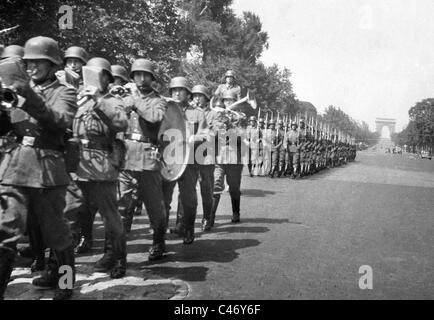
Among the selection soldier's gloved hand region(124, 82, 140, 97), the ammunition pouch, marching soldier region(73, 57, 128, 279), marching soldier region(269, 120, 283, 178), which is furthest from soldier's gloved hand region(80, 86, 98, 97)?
marching soldier region(269, 120, 283, 178)

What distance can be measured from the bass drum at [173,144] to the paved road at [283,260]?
1.04 m

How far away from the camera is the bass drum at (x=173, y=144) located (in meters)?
5.80

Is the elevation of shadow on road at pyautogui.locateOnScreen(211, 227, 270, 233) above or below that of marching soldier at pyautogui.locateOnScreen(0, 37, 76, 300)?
below

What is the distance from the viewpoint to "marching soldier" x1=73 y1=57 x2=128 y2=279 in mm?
4547

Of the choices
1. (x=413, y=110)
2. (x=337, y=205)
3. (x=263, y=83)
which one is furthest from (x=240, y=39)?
(x=413, y=110)

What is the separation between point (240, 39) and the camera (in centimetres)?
4775

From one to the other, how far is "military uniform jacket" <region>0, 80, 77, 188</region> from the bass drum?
1806 millimetres

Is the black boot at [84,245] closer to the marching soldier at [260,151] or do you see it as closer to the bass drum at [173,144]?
the bass drum at [173,144]

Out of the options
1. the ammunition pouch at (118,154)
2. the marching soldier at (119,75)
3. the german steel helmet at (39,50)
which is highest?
the marching soldier at (119,75)

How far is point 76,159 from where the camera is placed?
15.2 feet

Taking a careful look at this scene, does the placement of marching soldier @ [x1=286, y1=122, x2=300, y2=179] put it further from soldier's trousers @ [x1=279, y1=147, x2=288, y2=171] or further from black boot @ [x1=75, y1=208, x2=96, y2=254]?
black boot @ [x1=75, y1=208, x2=96, y2=254]

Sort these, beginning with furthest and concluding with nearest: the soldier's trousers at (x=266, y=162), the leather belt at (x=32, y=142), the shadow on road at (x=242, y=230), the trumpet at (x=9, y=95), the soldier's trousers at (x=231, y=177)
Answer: the soldier's trousers at (x=266, y=162) < the soldier's trousers at (x=231, y=177) < the shadow on road at (x=242, y=230) < the leather belt at (x=32, y=142) < the trumpet at (x=9, y=95)

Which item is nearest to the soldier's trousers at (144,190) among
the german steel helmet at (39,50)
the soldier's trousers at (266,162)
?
the german steel helmet at (39,50)
